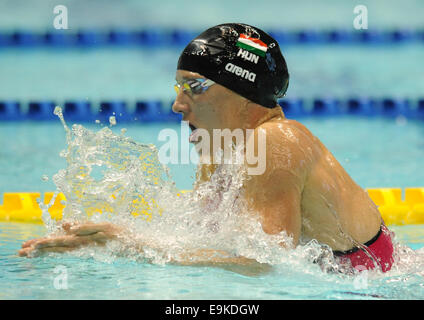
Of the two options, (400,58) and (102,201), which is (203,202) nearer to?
(102,201)

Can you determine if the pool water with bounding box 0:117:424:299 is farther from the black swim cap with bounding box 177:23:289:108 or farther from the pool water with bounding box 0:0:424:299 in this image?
the black swim cap with bounding box 177:23:289:108

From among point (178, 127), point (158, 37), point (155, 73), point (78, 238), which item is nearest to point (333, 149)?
point (178, 127)

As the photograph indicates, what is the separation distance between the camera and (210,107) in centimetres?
207

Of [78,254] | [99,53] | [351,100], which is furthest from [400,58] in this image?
[78,254]

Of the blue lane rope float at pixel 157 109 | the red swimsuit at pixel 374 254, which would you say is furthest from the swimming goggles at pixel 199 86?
the blue lane rope float at pixel 157 109

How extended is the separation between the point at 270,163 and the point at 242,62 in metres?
0.43

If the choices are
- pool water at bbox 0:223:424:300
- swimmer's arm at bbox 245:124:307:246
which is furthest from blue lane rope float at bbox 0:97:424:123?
swimmer's arm at bbox 245:124:307:246

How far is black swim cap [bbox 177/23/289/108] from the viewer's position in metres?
2.06

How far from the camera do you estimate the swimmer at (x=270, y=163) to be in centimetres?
184

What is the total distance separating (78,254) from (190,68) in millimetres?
722

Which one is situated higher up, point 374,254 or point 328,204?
point 328,204

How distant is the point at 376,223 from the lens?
82.1 inches

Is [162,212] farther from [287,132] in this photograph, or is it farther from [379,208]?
[379,208]

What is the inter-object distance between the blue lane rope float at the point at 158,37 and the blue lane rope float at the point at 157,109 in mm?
1644
